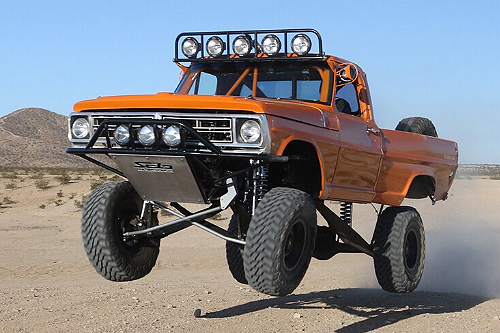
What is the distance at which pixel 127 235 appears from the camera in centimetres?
861

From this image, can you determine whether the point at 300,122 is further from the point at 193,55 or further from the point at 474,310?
the point at 474,310

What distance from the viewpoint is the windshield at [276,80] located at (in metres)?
9.13

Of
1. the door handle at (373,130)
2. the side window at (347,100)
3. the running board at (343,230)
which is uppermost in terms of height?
the side window at (347,100)

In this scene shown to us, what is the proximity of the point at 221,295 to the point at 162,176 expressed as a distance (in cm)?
561

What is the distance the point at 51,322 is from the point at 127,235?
2.71 meters

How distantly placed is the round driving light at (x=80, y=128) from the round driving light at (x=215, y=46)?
1.97m

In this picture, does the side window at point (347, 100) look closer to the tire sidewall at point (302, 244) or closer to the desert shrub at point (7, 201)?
the tire sidewall at point (302, 244)

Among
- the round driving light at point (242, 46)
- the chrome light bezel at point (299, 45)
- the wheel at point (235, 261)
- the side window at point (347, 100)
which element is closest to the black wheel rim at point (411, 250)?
the side window at point (347, 100)

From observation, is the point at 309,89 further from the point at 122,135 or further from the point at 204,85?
the point at 122,135

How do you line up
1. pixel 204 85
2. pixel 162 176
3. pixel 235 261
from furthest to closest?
pixel 235 261 → pixel 204 85 → pixel 162 176

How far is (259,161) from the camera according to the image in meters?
7.43

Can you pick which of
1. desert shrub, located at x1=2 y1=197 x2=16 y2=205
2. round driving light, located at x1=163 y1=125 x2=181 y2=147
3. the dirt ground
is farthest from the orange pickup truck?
desert shrub, located at x1=2 y1=197 x2=16 y2=205

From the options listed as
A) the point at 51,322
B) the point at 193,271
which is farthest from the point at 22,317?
the point at 193,271

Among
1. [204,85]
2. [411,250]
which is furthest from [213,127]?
[411,250]
